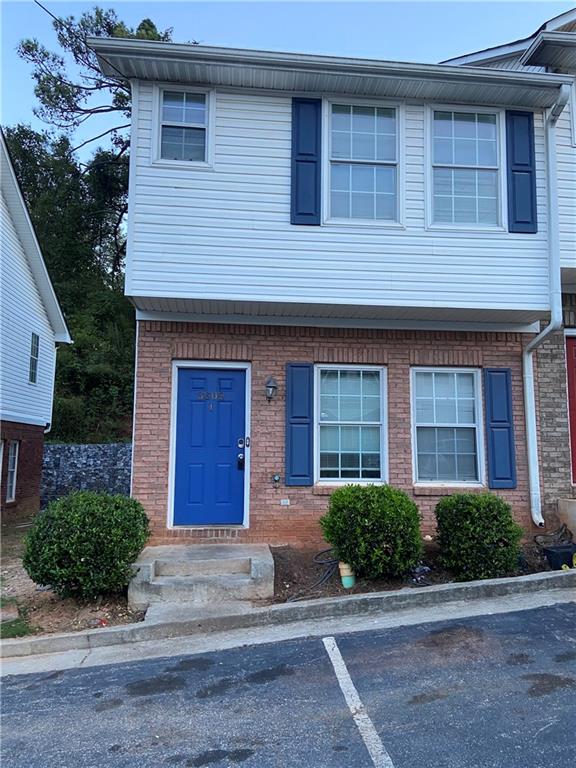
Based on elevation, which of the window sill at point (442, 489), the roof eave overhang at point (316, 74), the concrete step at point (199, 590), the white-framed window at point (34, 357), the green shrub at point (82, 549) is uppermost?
the roof eave overhang at point (316, 74)

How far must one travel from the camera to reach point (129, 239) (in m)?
6.44

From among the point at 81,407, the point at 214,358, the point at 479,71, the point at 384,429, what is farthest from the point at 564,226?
the point at 81,407

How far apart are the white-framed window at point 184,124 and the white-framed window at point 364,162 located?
1.59 meters

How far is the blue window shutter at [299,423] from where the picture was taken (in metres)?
7.03

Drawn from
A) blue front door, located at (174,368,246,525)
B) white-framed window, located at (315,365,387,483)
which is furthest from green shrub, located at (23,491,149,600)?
white-framed window, located at (315,365,387,483)

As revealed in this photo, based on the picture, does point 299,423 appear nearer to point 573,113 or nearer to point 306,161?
point 306,161

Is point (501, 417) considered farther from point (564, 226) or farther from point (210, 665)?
point (210, 665)

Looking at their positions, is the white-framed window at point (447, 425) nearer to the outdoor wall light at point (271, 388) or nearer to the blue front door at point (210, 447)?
the outdoor wall light at point (271, 388)

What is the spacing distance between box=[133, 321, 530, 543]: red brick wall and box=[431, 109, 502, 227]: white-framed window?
157 centimetres

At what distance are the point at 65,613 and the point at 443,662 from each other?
11.6 feet

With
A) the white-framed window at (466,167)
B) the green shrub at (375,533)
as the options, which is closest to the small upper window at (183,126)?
the white-framed window at (466,167)

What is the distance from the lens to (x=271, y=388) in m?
7.05

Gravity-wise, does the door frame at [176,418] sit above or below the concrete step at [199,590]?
above

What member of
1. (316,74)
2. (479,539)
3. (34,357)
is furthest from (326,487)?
(34,357)
